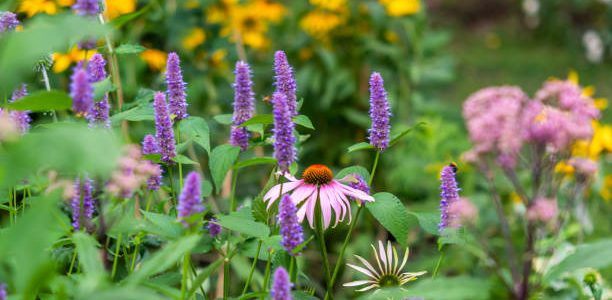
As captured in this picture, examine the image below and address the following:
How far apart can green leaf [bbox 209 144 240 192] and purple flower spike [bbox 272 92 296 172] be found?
104 millimetres

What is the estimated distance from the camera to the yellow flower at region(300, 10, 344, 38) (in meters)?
3.60

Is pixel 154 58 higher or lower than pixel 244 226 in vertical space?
higher

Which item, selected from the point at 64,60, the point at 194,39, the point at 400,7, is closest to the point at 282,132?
the point at 64,60

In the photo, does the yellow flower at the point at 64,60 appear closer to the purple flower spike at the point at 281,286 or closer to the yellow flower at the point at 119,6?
the yellow flower at the point at 119,6

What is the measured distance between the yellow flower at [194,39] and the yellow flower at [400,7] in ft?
2.77

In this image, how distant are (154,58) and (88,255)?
2.36 meters


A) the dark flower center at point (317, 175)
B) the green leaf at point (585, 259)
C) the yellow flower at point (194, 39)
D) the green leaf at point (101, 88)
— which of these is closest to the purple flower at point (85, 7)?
the green leaf at point (101, 88)

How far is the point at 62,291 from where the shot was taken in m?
0.74

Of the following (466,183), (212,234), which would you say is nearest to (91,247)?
(212,234)

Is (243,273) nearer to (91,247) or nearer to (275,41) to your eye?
(91,247)

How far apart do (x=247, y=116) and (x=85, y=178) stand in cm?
24

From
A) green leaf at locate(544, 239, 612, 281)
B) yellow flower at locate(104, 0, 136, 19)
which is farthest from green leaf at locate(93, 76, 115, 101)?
yellow flower at locate(104, 0, 136, 19)

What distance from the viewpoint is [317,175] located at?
1128mm

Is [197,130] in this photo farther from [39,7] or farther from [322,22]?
[322,22]
